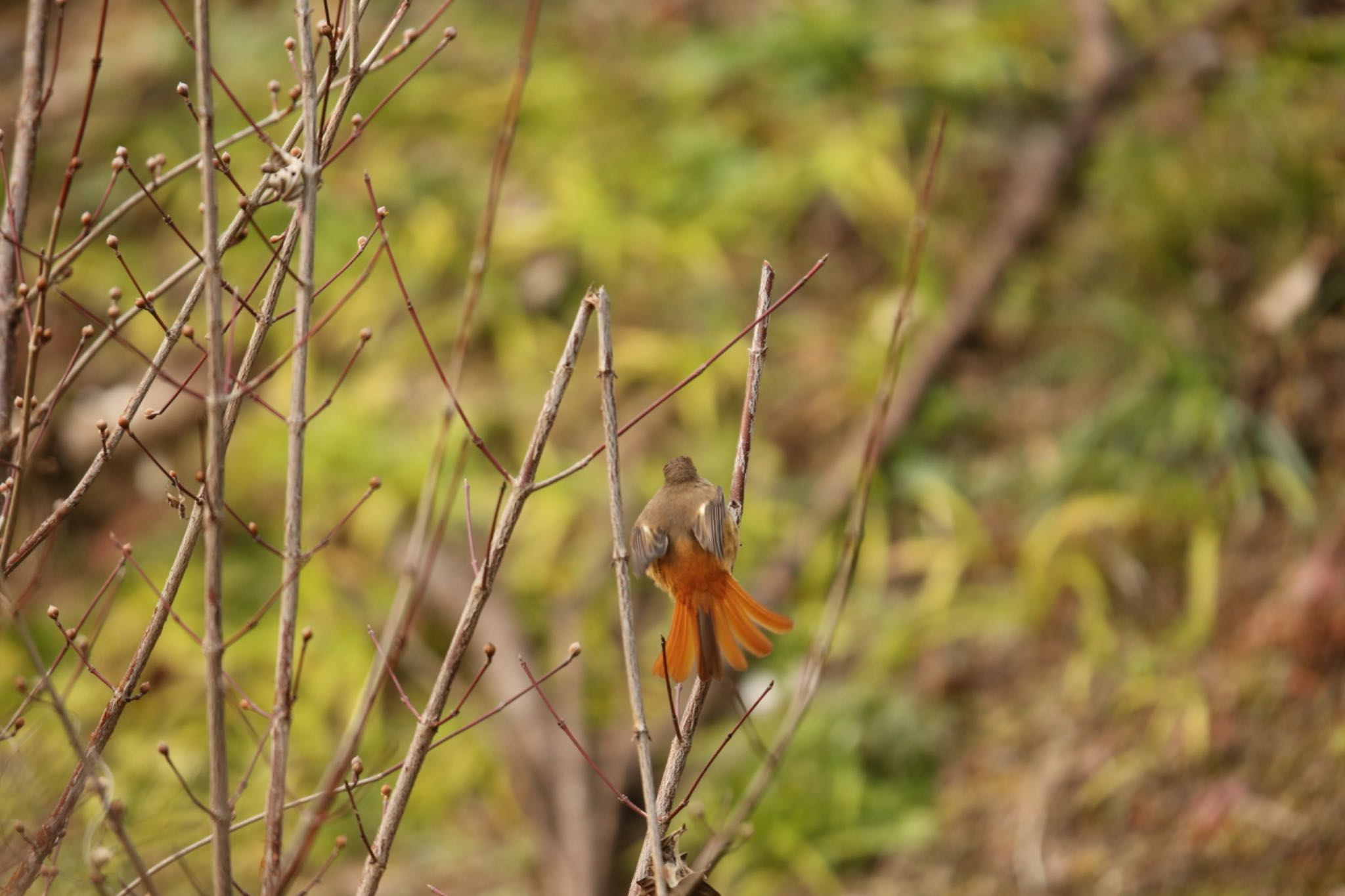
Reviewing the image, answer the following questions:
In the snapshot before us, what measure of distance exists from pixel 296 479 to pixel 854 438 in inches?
138

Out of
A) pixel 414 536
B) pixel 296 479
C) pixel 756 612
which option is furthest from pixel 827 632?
pixel 296 479

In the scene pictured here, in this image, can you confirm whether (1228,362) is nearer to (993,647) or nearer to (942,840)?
(993,647)

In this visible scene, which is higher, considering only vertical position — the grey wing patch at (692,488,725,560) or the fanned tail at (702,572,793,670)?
the grey wing patch at (692,488,725,560)

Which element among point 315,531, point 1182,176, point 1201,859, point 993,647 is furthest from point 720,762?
point 1182,176

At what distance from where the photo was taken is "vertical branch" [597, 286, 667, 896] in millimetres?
1330

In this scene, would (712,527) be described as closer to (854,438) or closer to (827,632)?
(827,632)

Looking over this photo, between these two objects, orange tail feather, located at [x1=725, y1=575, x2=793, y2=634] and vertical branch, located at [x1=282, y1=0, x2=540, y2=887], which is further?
orange tail feather, located at [x1=725, y1=575, x2=793, y2=634]

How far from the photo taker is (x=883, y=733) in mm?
3896

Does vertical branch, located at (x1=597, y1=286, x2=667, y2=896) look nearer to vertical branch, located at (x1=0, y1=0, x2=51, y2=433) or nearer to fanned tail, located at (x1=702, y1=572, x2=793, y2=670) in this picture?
fanned tail, located at (x1=702, y1=572, x2=793, y2=670)

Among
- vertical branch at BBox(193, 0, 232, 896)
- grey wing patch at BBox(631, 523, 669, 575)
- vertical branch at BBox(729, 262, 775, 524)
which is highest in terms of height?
vertical branch at BBox(729, 262, 775, 524)

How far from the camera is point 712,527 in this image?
64.6 inches

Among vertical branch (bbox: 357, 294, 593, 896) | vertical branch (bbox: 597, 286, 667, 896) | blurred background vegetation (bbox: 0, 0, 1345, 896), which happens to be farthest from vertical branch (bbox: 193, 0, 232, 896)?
blurred background vegetation (bbox: 0, 0, 1345, 896)

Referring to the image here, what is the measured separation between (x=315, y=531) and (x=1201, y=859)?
345 centimetres

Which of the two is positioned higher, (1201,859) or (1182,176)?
(1182,176)
